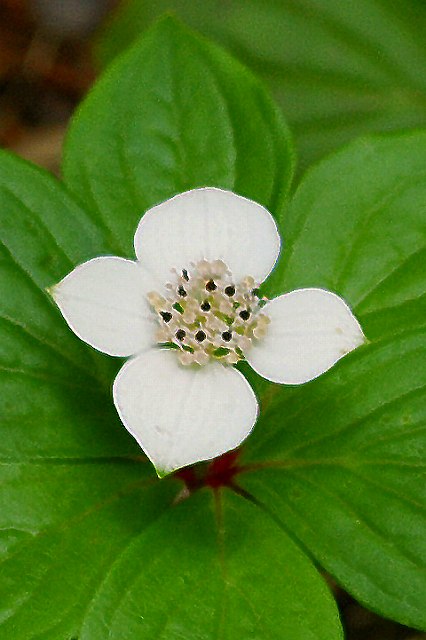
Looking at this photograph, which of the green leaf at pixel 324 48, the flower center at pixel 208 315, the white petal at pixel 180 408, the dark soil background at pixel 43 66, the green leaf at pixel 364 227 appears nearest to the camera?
the white petal at pixel 180 408

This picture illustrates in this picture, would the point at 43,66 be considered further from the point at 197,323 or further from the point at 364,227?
the point at 197,323

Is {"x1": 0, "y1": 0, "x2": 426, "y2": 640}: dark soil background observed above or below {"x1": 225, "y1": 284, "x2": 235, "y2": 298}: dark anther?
below

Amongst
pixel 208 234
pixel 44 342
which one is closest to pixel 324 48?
pixel 208 234

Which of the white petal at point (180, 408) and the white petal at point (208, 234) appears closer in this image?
the white petal at point (180, 408)

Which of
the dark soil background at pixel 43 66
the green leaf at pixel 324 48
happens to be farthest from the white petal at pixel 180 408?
the dark soil background at pixel 43 66

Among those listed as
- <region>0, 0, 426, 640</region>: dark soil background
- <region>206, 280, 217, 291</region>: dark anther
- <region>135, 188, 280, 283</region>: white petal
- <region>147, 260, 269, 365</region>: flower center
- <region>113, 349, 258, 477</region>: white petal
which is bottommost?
<region>0, 0, 426, 640</region>: dark soil background

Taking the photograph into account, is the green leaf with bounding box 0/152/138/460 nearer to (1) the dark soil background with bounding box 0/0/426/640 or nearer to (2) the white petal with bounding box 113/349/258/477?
(2) the white petal with bounding box 113/349/258/477

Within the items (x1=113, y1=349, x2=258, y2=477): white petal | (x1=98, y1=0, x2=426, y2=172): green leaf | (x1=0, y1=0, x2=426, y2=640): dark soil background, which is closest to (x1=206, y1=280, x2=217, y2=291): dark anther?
(x1=113, y1=349, x2=258, y2=477): white petal

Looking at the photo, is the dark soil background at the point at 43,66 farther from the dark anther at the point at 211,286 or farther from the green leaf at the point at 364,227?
the dark anther at the point at 211,286
